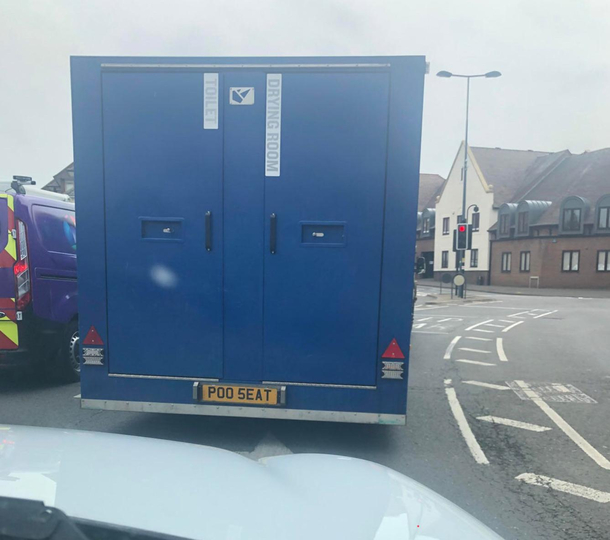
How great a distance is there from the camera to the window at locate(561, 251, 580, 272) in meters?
37.6

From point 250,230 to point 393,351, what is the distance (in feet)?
4.95

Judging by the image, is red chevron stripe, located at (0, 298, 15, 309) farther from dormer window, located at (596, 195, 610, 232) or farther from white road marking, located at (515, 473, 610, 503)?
dormer window, located at (596, 195, 610, 232)

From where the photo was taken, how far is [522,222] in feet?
135

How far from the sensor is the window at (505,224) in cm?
4228

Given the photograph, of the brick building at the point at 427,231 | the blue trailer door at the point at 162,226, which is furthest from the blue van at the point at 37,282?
the brick building at the point at 427,231

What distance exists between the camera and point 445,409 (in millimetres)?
6145

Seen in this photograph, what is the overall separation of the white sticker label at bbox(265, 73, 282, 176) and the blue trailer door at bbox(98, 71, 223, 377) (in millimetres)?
391

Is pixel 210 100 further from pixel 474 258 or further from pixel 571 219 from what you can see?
pixel 474 258

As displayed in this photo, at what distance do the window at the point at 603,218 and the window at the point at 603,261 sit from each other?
185 cm

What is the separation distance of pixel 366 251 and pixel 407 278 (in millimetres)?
389

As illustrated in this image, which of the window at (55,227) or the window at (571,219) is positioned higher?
the window at (571,219)

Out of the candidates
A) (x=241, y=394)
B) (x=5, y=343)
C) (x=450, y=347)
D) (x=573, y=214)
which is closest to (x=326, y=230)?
(x=241, y=394)

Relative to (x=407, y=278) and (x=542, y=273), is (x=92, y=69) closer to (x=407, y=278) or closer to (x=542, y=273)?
(x=407, y=278)

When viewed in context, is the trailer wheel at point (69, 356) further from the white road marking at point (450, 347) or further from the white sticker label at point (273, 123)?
the white road marking at point (450, 347)
